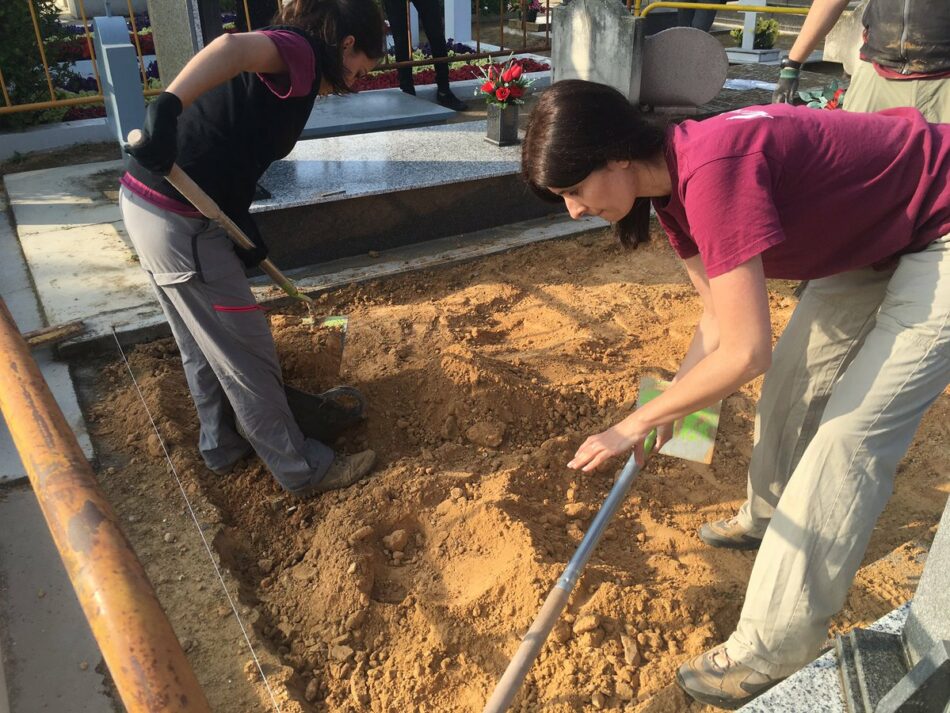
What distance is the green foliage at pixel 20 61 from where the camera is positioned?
627 cm

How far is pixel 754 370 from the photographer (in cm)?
159

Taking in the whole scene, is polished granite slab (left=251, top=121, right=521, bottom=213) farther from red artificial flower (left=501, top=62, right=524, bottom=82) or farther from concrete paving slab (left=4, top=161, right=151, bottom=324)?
concrete paving slab (left=4, top=161, right=151, bottom=324)

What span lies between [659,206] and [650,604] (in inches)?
46.1

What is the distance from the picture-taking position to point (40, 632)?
228 cm

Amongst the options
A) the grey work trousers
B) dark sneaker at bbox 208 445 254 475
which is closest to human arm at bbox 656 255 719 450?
the grey work trousers

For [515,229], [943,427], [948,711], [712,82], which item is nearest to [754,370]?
[948,711]

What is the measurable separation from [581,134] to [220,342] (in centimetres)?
145

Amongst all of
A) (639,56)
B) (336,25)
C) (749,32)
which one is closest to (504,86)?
(639,56)

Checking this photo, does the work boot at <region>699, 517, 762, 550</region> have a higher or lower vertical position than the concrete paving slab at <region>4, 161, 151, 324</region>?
lower

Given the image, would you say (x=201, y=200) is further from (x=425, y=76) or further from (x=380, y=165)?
(x=425, y=76)

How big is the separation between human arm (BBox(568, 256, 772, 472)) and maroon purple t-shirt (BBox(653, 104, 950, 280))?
0.05m

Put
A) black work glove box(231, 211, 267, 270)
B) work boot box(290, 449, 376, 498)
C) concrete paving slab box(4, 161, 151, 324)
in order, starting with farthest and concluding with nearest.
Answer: concrete paving slab box(4, 161, 151, 324) → work boot box(290, 449, 376, 498) → black work glove box(231, 211, 267, 270)

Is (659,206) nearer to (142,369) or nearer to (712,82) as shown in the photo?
(142,369)

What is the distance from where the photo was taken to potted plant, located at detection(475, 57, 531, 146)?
5199 millimetres
